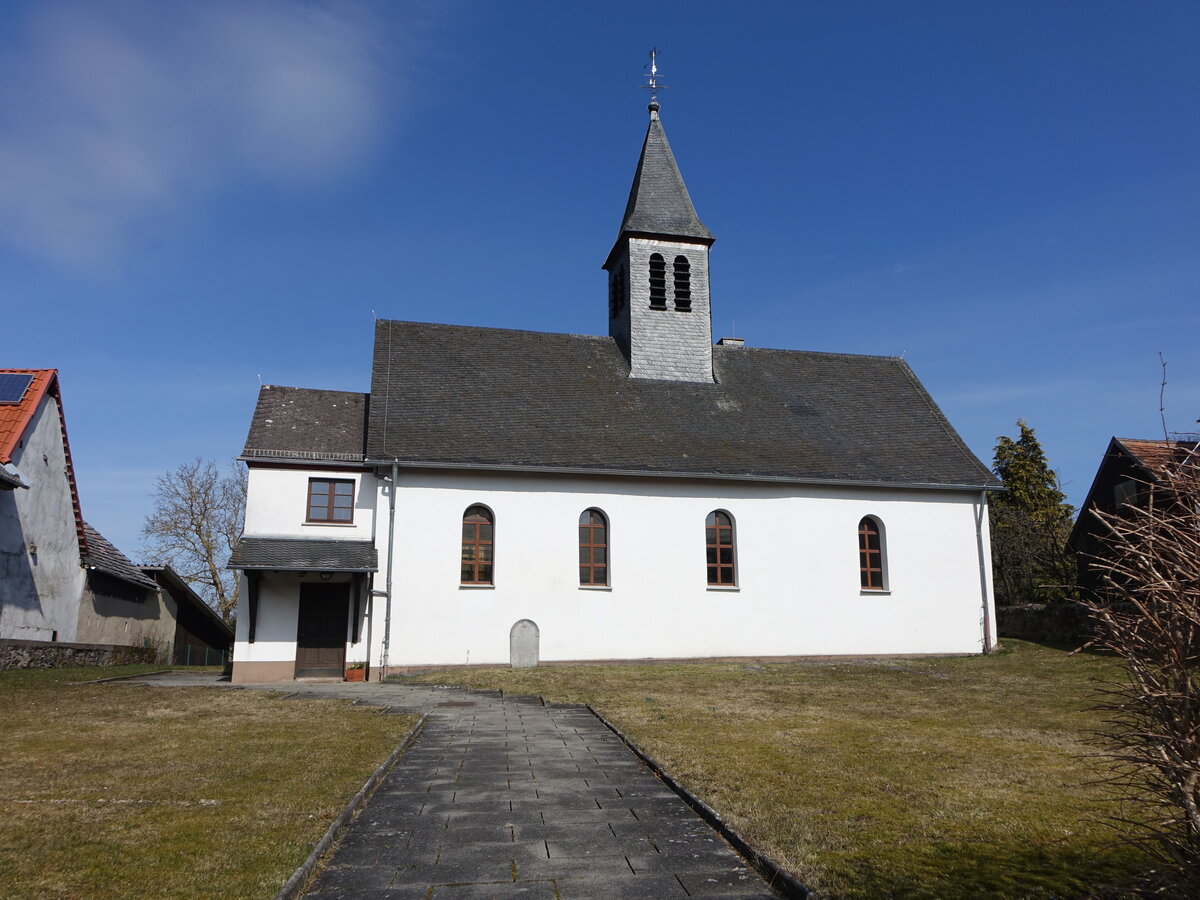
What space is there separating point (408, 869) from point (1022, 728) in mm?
8721

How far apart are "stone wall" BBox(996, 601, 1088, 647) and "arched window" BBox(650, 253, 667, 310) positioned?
1353 cm

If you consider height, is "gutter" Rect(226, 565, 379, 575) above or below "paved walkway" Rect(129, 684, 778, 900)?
above

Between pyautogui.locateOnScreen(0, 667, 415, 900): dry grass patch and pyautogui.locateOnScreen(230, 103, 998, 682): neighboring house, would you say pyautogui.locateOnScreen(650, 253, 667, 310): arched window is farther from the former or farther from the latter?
pyautogui.locateOnScreen(0, 667, 415, 900): dry grass patch

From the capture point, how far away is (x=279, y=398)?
21109 millimetres

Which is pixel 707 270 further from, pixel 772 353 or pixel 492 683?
pixel 492 683

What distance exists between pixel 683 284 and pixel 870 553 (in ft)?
30.5

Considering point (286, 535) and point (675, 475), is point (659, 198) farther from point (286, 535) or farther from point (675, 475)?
point (286, 535)

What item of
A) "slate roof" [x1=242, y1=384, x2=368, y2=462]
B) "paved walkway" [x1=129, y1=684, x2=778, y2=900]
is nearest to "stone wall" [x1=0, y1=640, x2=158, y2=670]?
"slate roof" [x1=242, y1=384, x2=368, y2=462]

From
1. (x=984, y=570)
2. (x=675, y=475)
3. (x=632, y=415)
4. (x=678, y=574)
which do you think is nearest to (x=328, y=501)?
(x=632, y=415)

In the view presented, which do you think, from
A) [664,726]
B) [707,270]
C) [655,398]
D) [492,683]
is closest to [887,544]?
[655,398]

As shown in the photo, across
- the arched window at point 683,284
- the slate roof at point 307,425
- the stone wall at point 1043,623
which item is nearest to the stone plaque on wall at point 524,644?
the slate roof at point 307,425

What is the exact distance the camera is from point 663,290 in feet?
82.2

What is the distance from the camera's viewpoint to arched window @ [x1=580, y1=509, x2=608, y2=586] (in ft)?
67.3

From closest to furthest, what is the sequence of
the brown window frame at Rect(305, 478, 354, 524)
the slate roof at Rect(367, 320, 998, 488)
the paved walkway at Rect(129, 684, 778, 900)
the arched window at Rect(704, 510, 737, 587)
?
the paved walkway at Rect(129, 684, 778, 900), the brown window frame at Rect(305, 478, 354, 524), the slate roof at Rect(367, 320, 998, 488), the arched window at Rect(704, 510, 737, 587)
